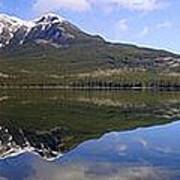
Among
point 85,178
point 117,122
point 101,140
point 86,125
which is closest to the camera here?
point 85,178

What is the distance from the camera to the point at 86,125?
53594 mm

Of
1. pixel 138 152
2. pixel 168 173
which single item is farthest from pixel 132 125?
pixel 168 173

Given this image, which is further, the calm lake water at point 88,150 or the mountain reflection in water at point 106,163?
the calm lake water at point 88,150

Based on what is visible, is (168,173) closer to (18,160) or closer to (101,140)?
(18,160)

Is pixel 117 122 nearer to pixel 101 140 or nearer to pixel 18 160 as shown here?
pixel 101 140

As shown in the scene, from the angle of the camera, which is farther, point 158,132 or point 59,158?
point 158,132

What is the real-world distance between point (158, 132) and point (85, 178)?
27655 millimetres

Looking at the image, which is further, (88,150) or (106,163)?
(88,150)

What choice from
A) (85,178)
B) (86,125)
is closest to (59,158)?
(85,178)

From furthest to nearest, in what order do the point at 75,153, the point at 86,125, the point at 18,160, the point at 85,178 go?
1. the point at 86,125
2. the point at 75,153
3. the point at 18,160
4. the point at 85,178

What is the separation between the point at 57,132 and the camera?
46.3 m

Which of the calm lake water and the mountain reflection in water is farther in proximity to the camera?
the calm lake water

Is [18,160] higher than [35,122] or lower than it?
higher

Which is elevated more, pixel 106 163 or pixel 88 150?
pixel 106 163
